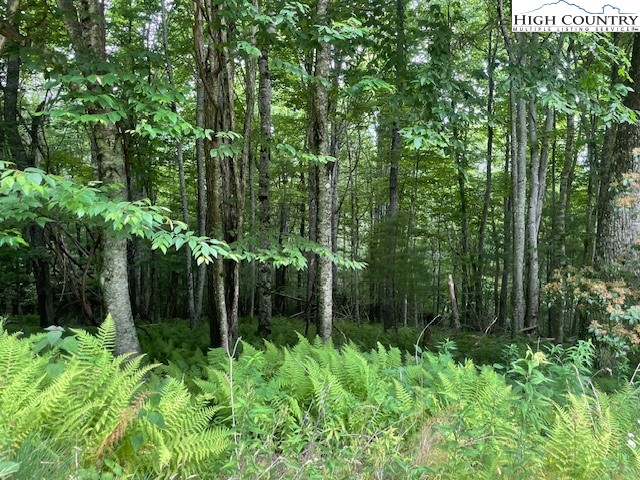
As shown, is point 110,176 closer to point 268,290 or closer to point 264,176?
point 264,176

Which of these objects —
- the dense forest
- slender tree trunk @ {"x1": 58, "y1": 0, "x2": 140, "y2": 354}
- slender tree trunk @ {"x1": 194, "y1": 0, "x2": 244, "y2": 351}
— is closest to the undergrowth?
the dense forest

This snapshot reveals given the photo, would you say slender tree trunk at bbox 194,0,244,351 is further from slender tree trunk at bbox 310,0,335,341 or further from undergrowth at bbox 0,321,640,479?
undergrowth at bbox 0,321,640,479

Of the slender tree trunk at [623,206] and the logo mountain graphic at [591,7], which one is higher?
the logo mountain graphic at [591,7]

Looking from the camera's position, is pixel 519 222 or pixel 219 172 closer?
pixel 219 172

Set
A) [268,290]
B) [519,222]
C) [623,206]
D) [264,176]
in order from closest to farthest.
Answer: [623,206], [264,176], [268,290], [519,222]

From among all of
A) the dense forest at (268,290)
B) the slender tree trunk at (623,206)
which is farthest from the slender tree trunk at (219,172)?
the slender tree trunk at (623,206)

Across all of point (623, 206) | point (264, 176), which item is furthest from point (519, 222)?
point (264, 176)

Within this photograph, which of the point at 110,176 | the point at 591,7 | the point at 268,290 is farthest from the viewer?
the point at 268,290

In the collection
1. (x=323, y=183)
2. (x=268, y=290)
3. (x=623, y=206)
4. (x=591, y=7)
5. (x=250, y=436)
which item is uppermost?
(x=591, y=7)

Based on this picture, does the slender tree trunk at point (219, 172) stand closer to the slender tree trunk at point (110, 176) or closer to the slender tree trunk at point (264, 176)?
the slender tree trunk at point (110, 176)

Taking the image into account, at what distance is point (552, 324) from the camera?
1773 cm

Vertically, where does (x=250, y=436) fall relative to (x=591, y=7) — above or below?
below

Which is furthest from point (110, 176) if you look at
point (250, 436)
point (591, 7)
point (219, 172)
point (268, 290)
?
point (591, 7)

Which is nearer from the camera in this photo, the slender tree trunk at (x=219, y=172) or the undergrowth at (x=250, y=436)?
the undergrowth at (x=250, y=436)
